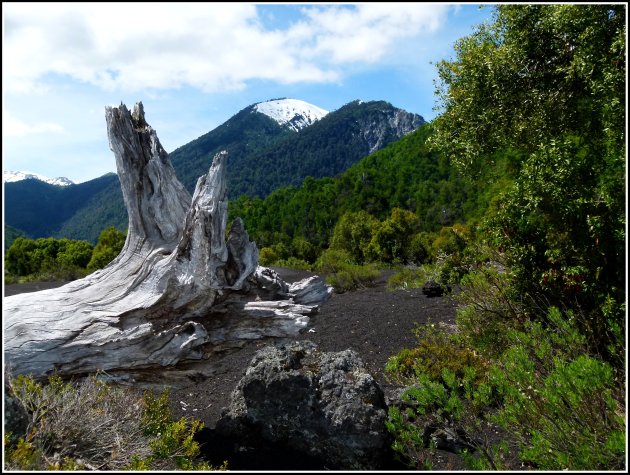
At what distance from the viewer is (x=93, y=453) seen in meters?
4.67

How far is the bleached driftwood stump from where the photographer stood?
504 cm

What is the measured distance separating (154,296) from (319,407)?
224 centimetres

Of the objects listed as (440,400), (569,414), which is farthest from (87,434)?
(569,414)

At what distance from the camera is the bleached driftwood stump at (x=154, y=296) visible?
504 centimetres

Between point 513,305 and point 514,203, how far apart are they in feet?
6.64

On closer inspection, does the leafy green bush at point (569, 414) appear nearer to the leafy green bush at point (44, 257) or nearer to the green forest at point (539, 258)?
the green forest at point (539, 258)

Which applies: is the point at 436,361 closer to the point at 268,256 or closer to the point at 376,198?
the point at 268,256

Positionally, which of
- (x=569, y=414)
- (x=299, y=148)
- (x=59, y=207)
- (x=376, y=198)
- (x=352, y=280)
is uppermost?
(x=299, y=148)

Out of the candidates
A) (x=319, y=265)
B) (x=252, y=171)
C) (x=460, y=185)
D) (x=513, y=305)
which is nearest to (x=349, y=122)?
(x=252, y=171)

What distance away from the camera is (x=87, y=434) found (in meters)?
4.68

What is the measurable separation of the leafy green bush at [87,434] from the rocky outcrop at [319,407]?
3.14 ft

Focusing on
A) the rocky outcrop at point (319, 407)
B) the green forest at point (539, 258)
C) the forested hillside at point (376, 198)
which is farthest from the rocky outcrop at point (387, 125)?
the rocky outcrop at point (319, 407)

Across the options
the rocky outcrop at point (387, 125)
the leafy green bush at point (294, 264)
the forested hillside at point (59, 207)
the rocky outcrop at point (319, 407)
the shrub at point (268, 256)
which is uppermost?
the rocky outcrop at point (387, 125)

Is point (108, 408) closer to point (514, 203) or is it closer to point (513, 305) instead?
point (514, 203)
